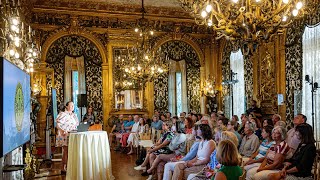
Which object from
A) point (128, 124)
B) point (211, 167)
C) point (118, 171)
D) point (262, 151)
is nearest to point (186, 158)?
point (211, 167)

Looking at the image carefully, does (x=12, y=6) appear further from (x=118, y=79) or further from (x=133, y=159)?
(x=118, y=79)

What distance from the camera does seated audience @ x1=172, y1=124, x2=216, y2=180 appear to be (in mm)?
5484

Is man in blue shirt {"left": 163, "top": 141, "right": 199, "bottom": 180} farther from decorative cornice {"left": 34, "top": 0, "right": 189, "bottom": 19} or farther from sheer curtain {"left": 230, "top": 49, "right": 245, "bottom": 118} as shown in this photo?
decorative cornice {"left": 34, "top": 0, "right": 189, "bottom": 19}

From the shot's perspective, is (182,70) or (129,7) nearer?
(129,7)

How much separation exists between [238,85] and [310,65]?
4032 mm

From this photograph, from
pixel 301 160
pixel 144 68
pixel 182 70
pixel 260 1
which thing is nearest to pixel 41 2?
pixel 144 68

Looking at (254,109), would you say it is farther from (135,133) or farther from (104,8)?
(104,8)

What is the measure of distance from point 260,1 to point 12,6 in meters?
3.72

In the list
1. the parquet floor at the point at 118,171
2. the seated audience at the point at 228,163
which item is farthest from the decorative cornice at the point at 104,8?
the seated audience at the point at 228,163

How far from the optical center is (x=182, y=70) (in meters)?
15.1

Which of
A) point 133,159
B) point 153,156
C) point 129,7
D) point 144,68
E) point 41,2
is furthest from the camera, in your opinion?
point 129,7

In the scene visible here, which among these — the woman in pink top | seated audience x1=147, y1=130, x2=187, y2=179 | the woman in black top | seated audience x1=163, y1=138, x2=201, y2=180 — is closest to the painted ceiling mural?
the woman in pink top

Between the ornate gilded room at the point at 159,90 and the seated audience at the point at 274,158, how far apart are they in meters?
0.02

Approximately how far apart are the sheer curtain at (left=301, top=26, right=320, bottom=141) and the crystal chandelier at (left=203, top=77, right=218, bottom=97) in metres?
4.94
